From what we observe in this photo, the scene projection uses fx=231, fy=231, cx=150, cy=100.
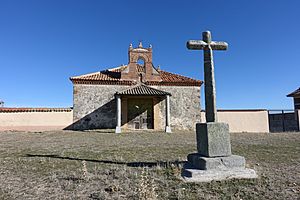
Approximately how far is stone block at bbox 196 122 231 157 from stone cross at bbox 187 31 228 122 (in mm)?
230

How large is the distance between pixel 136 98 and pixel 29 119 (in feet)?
27.1

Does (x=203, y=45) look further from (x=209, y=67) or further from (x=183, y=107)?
(x=183, y=107)

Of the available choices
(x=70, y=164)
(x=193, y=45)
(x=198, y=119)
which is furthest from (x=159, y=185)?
(x=198, y=119)

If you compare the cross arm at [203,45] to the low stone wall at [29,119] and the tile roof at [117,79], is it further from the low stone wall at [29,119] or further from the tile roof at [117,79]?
the low stone wall at [29,119]

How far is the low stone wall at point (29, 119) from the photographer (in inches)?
668

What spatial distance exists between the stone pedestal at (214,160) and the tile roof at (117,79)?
1563cm

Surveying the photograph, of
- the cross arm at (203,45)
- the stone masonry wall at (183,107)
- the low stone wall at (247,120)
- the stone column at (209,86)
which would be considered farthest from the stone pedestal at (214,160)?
the low stone wall at (247,120)

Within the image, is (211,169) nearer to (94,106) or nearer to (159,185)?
(159,185)

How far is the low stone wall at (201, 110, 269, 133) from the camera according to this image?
1983cm

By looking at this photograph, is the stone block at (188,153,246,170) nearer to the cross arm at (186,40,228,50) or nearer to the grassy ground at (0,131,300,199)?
the grassy ground at (0,131,300,199)

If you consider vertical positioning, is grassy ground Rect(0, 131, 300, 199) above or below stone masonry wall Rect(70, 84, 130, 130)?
below

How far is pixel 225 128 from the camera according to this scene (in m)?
4.39

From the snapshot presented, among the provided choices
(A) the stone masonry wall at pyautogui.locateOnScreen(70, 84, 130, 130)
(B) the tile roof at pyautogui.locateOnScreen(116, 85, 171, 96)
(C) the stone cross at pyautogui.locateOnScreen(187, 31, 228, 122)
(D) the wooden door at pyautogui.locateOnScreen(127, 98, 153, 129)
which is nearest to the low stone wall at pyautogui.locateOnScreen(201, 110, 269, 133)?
(B) the tile roof at pyautogui.locateOnScreen(116, 85, 171, 96)

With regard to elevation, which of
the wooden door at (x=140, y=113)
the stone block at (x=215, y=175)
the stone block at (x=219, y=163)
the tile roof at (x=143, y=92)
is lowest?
the stone block at (x=215, y=175)
